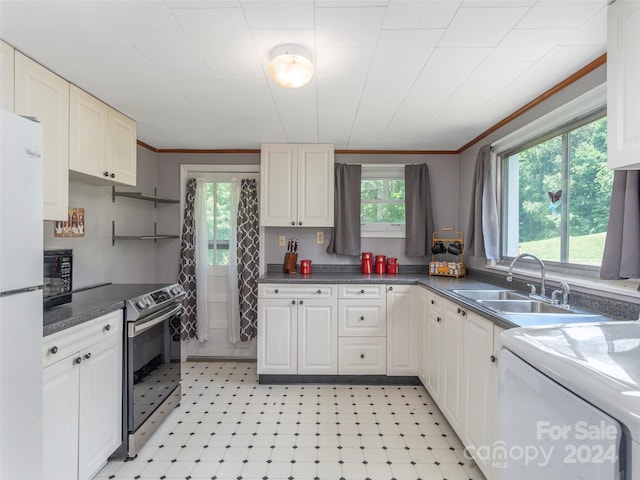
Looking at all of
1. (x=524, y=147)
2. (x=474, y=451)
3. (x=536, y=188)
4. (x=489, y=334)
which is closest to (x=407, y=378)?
(x=474, y=451)

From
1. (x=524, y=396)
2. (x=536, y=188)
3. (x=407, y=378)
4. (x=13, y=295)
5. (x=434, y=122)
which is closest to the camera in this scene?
(x=524, y=396)

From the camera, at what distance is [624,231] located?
1.40 metres

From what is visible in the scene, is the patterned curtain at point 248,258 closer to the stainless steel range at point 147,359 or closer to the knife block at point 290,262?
the knife block at point 290,262

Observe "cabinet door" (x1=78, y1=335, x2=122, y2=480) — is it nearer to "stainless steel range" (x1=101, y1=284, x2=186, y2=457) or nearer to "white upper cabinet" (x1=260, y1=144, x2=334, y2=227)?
"stainless steel range" (x1=101, y1=284, x2=186, y2=457)

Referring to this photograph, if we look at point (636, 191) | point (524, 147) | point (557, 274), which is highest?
point (524, 147)

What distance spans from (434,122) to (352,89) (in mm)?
929

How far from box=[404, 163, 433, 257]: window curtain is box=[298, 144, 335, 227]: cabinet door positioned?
2.78 feet

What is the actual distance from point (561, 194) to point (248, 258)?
2726 mm

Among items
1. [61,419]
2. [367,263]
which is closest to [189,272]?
[367,263]

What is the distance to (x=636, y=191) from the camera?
1.38m

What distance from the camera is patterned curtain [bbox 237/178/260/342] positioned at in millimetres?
3383

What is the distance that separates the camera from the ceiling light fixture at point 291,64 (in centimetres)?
156

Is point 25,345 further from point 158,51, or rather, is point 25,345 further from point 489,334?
point 489,334

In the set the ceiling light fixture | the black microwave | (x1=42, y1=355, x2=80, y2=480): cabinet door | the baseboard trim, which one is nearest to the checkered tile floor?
the baseboard trim
